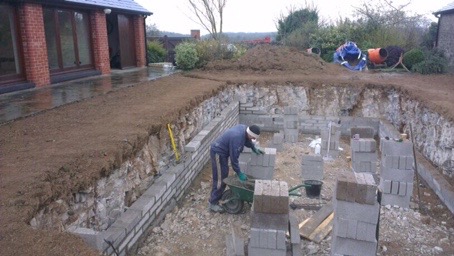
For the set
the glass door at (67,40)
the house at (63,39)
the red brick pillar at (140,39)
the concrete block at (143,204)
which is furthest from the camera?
the red brick pillar at (140,39)

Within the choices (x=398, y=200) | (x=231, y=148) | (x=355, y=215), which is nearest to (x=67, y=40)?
(x=231, y=148)

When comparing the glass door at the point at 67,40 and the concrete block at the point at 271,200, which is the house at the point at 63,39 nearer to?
the glass door at the point at 67,40

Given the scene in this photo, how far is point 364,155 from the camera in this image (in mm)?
7410

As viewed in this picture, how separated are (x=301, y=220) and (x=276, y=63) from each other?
9920 millimetres

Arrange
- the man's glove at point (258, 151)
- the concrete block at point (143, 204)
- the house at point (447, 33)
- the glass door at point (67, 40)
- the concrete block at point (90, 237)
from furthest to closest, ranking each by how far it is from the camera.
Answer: the house at point (447, 33)
the glass door at point (67, 40)
the man's glove at point (258, 151)
the concrete block at point (143, 204)
the concrete block at point (90, 237)

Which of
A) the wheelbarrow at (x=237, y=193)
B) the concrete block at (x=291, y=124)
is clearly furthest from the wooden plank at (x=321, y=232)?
the concrete block at (x=291, y=124)

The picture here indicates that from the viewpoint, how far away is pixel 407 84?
37.1 ft

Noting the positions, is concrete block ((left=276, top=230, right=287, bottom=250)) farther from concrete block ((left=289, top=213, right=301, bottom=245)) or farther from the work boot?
the work boot

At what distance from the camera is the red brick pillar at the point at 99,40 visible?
1253cm

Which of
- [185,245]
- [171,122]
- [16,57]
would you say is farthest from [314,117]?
[16,57]

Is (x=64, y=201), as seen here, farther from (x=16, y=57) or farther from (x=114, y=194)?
(x=16, y=57)

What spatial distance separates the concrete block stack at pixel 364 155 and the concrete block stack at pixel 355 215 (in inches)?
129

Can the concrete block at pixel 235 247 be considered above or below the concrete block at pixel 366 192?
below

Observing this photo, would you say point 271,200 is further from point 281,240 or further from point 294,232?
point 294,232
